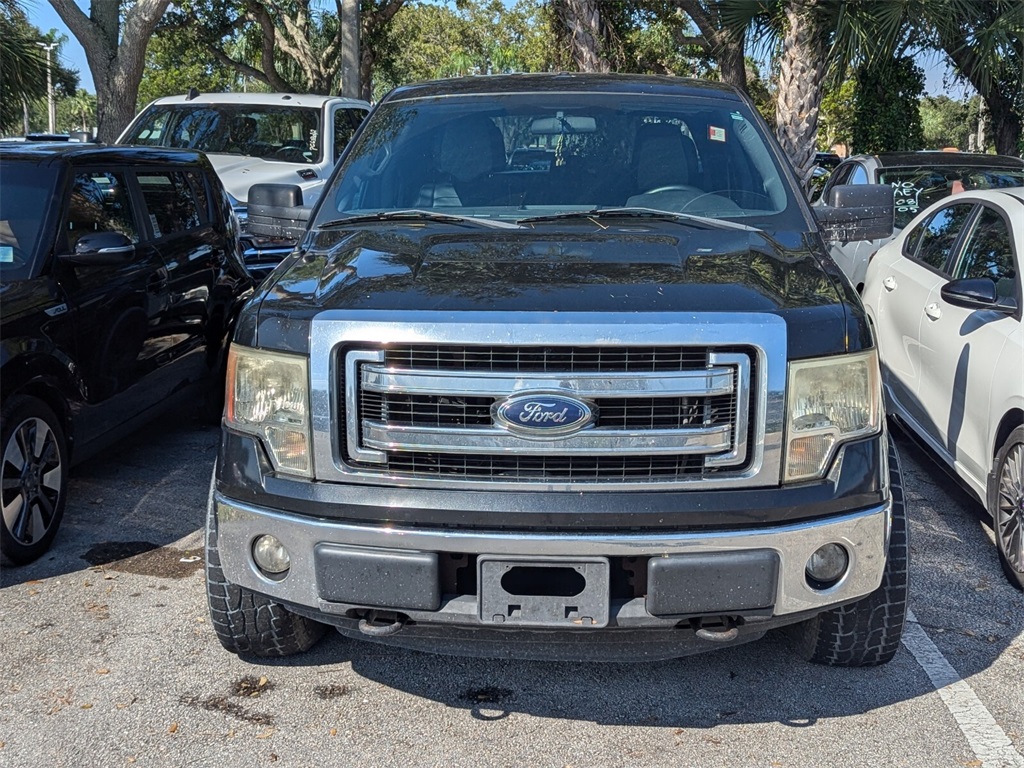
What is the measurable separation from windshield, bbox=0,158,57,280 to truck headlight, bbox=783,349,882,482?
3.49 meters

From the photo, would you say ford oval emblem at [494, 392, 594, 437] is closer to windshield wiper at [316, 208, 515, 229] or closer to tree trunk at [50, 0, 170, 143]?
windshield wiper at [316, 208, 515, 229]

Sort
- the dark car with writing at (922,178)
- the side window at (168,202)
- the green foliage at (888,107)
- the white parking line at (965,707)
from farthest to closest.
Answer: the green foliage at (888,107)
the dark car with writing at (922,178)
the side window at (168,202)
the white parking line at (965,707)

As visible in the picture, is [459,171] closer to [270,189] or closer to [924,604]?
[270,189]

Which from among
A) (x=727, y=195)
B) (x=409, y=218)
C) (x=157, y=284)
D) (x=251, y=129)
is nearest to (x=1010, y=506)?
(x=727, y=195)

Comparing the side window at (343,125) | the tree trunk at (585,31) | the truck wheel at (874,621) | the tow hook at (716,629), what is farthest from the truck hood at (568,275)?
the tree trunk at (585,31)

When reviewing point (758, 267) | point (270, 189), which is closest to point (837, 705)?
point (758, 267)

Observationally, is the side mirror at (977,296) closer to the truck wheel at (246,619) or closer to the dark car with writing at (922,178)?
the truck wheel at (246,619)

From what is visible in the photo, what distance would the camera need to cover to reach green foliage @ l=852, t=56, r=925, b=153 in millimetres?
17750

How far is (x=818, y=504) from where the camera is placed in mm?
3072

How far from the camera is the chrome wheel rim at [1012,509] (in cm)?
451

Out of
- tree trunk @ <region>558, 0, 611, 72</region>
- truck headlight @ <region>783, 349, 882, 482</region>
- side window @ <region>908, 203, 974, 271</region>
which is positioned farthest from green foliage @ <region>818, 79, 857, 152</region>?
truck headlight @ <region>783, 349, 882, 482</region>

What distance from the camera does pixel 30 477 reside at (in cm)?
474

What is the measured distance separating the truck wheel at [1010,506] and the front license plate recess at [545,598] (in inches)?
93.5

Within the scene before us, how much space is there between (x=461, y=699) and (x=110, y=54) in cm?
1282
